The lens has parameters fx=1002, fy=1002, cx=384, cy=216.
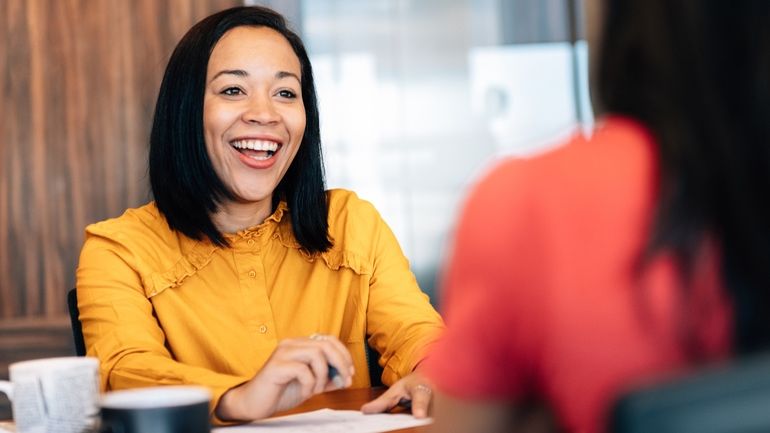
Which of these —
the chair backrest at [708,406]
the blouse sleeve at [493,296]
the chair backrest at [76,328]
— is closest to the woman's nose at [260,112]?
the chair backrest at [76,328]

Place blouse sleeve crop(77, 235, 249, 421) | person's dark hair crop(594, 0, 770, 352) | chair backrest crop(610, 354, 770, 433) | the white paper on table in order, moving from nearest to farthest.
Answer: chair backrest crop(610, 354, 770, 433) < person's dark hair crop(594, 0, 770, 352) < the white paper on table < blouse sleeve crop(77, 235, 249, 421)

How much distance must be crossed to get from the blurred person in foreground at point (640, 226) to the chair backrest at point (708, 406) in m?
0.15

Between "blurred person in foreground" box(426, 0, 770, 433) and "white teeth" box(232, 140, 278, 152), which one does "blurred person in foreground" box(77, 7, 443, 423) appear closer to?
"white teeth" box(232, 140, 278, 152)

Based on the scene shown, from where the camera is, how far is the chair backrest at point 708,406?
451 millimetres

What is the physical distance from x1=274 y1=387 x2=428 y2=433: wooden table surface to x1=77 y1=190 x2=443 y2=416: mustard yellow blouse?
120 mm

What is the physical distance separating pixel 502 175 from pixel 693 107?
0.13 m

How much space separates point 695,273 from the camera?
0.62 m

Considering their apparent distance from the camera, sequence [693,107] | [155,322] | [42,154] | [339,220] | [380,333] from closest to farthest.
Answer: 1. [693,107]
2. [155,322]
3. [380,333]
4. [339,220]
5. [42,154]

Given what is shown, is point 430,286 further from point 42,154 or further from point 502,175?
point 502,175

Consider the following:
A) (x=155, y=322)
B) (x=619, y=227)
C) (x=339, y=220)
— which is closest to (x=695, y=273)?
(x=619, y=227)

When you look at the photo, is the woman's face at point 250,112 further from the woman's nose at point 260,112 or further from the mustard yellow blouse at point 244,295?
the mustard yellow blouse at point 244,295

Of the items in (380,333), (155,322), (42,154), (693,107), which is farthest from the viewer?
(42,154)

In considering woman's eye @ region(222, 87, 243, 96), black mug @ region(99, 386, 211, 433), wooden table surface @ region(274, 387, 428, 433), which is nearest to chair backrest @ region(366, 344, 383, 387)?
wooden table surface @ region(274, 387, 428, 433)

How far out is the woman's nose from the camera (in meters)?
2.03
